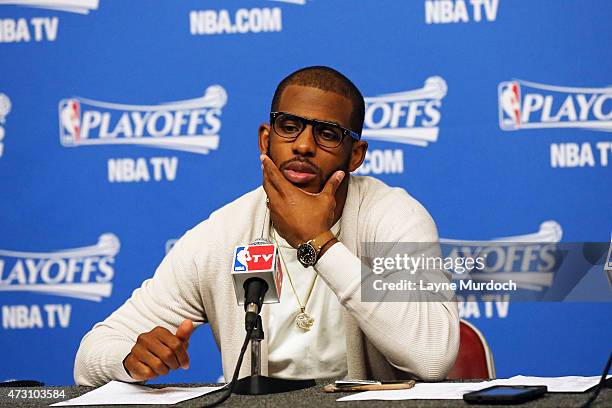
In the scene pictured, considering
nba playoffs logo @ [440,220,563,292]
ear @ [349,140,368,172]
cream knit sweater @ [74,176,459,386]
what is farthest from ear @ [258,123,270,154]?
nba playoffs logo @ [440,220,563,292]

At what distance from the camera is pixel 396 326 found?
2.20 meters

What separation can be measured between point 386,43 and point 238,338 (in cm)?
186

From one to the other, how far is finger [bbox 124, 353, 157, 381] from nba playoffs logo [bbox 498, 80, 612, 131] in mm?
2217

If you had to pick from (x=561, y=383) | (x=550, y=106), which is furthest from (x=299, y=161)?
(x=550, y=106)

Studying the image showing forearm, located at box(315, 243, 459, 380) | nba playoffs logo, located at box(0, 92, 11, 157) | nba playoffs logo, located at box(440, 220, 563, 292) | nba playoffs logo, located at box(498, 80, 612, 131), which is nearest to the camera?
forearm, located at box(315, 243, 459, 380)

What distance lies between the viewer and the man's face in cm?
253

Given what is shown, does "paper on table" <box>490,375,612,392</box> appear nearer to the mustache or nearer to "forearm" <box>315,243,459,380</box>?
"forearm" <box>315,243,459,380</box>

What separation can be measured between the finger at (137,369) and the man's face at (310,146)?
2.19 feet

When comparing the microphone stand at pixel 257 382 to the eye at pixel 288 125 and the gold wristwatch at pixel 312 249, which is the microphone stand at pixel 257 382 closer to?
the gold wristwatch at pixel 312 249

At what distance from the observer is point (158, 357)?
2.06 meters

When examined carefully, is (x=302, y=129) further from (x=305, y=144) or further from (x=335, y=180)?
(x=335, y=180)

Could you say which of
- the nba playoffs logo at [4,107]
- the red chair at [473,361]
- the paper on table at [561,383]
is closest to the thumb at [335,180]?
the red chair at [473,361]

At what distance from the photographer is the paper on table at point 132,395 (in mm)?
1929

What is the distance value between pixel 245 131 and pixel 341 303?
6.37ft
